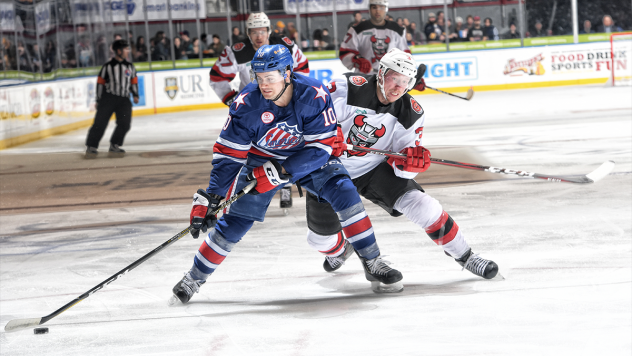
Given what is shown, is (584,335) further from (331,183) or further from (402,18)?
(402,18)

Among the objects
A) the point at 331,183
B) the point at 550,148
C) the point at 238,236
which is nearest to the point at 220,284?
the point at 238,236

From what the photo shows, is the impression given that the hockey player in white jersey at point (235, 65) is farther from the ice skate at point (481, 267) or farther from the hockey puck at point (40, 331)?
the hockey puck at point (40, 331)

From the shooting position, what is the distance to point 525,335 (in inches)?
92.8

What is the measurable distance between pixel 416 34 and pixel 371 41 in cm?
895

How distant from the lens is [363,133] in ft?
10.4

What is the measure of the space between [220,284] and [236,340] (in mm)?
737

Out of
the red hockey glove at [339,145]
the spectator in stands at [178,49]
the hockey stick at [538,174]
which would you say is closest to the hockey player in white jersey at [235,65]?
the hockey stick at [538,174]

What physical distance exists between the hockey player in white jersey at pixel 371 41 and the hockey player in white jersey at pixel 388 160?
10.1ft

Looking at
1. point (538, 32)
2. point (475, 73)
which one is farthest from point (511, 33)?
point (475, 73)

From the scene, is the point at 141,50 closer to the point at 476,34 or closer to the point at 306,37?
the point at 306,37

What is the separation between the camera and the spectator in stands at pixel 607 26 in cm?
1461

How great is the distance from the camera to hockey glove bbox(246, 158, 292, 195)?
271cm

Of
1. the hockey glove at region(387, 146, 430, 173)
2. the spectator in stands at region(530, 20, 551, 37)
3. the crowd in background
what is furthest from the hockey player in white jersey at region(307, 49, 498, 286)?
the spectator in stands at region(530, 20, 551, 37)

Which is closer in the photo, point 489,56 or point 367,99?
point 367,99
